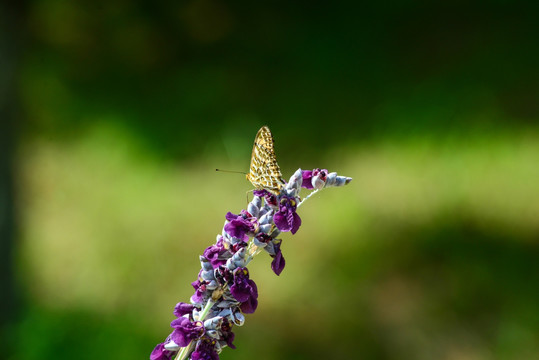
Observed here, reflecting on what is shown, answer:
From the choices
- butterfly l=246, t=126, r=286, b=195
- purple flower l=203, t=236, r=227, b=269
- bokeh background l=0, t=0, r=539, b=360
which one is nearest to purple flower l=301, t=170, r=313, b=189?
butterfly l=246, t=126, r=286, b=195

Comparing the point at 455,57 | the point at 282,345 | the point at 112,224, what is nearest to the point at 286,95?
the point at 455,57

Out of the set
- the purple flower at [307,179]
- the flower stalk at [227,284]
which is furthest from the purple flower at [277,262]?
the purple flower at [307,179]

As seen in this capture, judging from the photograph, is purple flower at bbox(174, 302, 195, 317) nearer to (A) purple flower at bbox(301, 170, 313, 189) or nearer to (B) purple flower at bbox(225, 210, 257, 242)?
(B) purple flower at bbox(225, 210, 257, 242)

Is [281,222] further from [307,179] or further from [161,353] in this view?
[161,353]

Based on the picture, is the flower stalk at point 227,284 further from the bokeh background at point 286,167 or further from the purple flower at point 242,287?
the bokeh background at point 286,167

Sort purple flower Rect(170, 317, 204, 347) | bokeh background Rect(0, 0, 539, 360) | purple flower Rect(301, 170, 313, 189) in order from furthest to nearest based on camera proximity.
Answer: bokeh background Rect(0, 0, 539, 360)
purple flower Rect(301, 170, 313, 189)
purple flower Rect(170, 317, 204, 347)

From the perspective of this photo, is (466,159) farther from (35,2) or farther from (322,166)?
(35,2)
